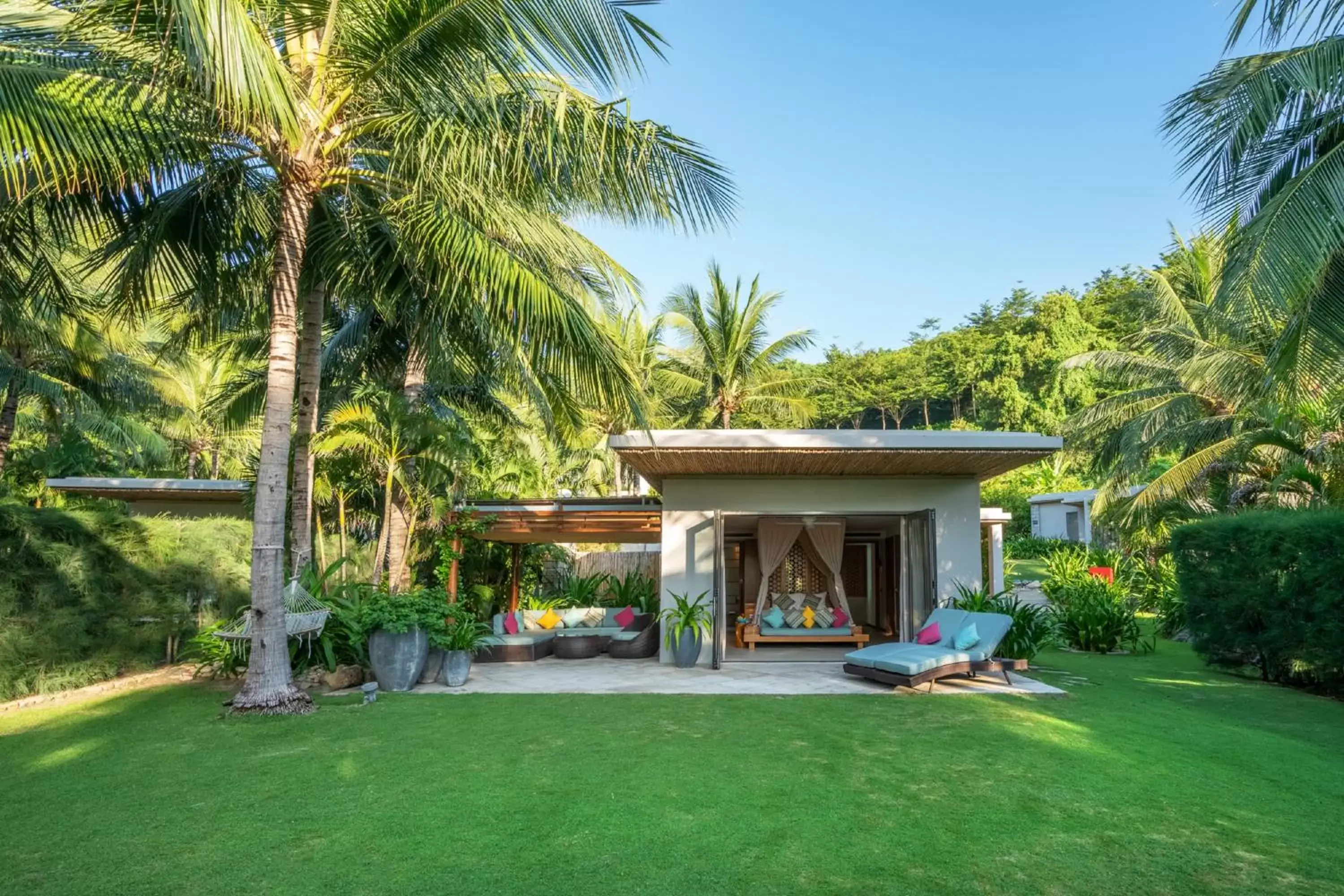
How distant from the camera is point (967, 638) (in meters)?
8.41

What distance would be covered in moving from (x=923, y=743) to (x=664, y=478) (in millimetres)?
5416

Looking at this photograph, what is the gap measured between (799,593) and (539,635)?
17.6ft

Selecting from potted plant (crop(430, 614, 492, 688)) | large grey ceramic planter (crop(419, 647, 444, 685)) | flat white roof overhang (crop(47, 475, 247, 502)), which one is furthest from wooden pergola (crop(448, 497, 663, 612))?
flat white roof overhang (crop(47, 475, 247, 502))

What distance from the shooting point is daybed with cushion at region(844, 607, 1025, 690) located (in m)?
7.93

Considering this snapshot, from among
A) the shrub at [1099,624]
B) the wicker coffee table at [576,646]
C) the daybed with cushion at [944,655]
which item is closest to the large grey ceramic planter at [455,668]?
the wicker coffee table at [576,646]

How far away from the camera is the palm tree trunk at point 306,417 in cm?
812

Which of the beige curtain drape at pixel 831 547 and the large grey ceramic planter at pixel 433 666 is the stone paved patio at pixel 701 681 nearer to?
the large grey ceramic planter at pixel 433 666

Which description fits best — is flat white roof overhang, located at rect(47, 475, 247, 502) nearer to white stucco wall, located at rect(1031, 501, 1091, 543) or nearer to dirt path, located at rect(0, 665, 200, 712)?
dirt path, located at rect(0, 665, 200, 712)

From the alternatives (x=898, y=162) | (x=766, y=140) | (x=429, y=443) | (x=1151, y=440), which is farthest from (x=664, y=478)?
(x=1151, y=440)

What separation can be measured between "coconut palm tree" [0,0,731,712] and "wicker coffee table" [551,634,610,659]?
15.2 feet

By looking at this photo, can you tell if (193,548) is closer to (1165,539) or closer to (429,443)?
(429,443)

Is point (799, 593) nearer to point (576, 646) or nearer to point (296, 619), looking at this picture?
point (576, 646)

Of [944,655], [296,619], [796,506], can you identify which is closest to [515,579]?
[796,506]

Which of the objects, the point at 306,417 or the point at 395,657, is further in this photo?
the point at 306,417
